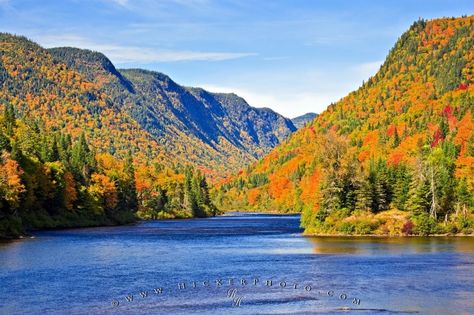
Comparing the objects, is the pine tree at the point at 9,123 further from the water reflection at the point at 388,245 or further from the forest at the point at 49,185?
the water reflection at the point at 388,245

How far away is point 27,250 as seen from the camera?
9675 cm

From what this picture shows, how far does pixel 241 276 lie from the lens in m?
74.7

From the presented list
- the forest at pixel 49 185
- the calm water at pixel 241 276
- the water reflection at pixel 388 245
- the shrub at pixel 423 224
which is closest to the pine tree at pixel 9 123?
the forest at pixel 49 185

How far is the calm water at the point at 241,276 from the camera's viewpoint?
185 feet

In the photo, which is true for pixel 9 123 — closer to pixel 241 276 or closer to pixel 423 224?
pixel 423 224

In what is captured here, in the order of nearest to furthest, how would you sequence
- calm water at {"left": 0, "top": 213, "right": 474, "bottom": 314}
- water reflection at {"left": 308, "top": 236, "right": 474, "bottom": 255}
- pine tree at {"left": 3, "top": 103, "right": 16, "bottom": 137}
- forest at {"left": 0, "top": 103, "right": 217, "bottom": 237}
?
1. calm water at {"left": 0, "top": 213, "right": 474, "bottom": 314}
2. water reflection at {"left": 308, "top": 236, "right": 474, "bottom": 255}
3. forest at {"left": 0, "top": 103, "right": 217, "bottom": 237}
4. pine tree at {"left": 3, "top": 103, "right": 16, "bottom": 137}

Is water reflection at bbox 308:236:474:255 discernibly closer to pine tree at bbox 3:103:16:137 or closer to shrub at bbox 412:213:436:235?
shrub at bbox 412:213:436:235

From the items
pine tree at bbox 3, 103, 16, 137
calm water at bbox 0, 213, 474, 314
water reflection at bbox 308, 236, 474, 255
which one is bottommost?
calm water at bbox 0, 213, 474, 314

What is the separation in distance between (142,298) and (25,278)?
16695 millimetres

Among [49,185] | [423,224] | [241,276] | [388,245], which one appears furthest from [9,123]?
[241,276]

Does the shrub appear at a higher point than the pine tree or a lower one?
lower

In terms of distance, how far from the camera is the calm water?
56.5 meters

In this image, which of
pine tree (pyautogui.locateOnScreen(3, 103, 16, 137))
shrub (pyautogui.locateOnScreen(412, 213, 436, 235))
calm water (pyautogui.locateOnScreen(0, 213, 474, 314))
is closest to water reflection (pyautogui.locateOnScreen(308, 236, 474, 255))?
calm water (pyautogui.locateOnScreen(0, 213, 474, 314))

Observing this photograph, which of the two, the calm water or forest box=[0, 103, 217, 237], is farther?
forest box=[0, 103, 217, 237]
